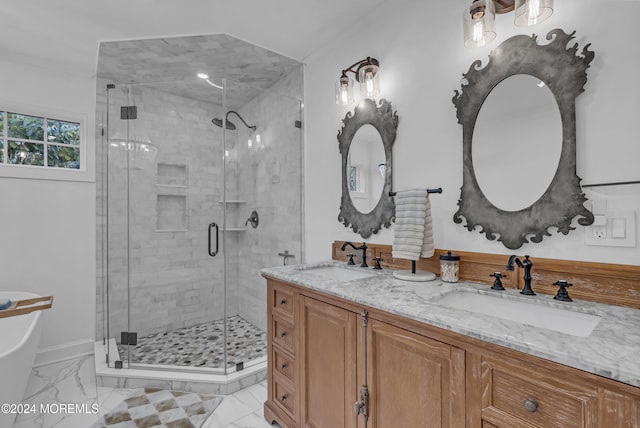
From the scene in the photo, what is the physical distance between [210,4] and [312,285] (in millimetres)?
1978

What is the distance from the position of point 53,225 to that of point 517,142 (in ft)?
12.1

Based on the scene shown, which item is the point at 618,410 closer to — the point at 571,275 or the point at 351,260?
the point at 571,275

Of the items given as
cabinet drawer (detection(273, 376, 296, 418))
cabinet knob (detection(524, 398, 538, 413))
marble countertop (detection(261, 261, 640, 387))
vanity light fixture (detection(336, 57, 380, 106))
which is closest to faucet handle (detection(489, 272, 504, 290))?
marble countertop (detection(261, 261, 640, 387))

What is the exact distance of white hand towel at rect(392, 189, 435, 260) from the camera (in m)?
1.62

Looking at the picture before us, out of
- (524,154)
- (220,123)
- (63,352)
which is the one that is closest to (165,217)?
(220,123)

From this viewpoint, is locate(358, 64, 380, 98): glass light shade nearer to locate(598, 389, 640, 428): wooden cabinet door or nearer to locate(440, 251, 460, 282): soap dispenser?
locate(440, 251, 460, 282): soap dispenser

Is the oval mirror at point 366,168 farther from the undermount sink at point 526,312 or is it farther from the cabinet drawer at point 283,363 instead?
the cabinet drawer at point 283,363

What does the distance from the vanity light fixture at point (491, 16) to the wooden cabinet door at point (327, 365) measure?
4.57 feet

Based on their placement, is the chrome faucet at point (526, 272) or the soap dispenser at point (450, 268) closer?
the chrome faucet at point (526, 272)

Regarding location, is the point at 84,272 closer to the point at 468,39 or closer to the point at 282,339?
the point at 282,339

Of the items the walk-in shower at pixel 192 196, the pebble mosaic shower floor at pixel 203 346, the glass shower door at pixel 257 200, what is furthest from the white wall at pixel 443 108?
the pebble mosaic shower floor at pixel 203 346

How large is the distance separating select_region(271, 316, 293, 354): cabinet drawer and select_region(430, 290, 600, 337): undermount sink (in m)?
0.85

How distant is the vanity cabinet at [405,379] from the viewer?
0.74m

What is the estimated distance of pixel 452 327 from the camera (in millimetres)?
948
